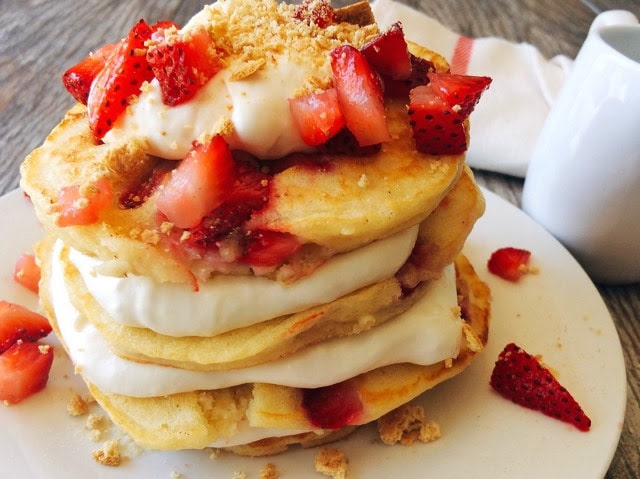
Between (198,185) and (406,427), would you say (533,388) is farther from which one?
(198,185)

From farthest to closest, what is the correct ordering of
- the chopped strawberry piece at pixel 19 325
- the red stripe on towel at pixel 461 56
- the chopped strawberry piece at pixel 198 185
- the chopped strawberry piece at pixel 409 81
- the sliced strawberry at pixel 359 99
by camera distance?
the red stripe on towel at pixel 461 56 < the chopped strawberry piece at pixel 19 325 < the chopped strawberry piece at pixel 409 81 < the sliced strawberry at pixel 359 99 < the chopped strawberry piece at pixel 198 185

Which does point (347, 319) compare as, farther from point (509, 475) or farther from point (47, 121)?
point (47, 121)

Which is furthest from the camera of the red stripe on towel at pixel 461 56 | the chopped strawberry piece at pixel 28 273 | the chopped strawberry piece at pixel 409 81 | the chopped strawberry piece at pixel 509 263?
the red stripe on towel at pixel 461 56

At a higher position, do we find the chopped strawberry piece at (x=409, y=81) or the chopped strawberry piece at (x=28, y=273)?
the chopped strawberry piece at (x=409, y=81)

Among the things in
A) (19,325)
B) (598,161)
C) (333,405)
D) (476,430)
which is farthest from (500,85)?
(19,325)

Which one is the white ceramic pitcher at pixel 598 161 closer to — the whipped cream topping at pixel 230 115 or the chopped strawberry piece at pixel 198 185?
the whipped cream topping at pixel 230 115

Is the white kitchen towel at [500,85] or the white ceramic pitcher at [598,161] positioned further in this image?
the white kitchen towel at [500,85]

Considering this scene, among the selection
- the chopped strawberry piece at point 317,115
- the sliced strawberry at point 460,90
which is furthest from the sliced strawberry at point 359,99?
the sliced strawberry at point 460,90

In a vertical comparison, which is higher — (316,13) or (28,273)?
(316,13)

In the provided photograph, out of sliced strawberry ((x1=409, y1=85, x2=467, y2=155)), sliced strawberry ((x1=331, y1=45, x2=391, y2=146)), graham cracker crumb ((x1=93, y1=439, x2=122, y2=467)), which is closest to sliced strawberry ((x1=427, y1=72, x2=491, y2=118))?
sliced strawberry ((x1=409, y1=85, x2=467, y2=155))
